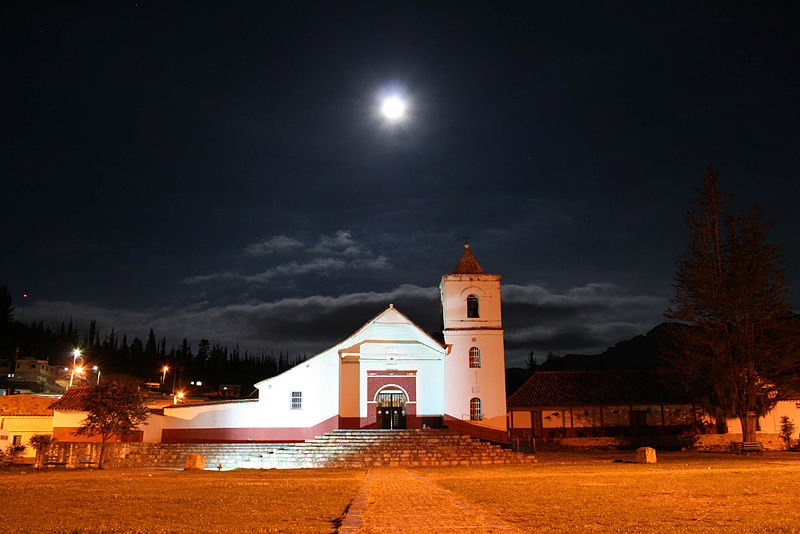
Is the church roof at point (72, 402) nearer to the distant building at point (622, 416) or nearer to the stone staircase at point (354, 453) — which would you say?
the stone staircase at point (354, 453)

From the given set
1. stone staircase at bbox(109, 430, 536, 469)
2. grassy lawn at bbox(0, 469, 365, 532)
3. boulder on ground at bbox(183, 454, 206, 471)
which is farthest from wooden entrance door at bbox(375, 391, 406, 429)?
grassy lawn at bbox(0, 469, 365, 532)

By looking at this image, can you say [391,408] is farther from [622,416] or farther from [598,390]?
[622,416]

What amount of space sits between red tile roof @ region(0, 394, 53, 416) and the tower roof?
2837 cm

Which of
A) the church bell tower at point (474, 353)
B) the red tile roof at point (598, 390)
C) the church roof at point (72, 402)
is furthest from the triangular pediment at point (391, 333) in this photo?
the church roof at point (72, 402)

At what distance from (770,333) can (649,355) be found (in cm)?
10785

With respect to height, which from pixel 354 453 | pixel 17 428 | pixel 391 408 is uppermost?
pixel 391 408

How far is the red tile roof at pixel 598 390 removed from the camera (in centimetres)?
3700

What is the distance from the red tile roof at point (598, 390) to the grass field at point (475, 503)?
19.9 metres

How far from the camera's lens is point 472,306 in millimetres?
34750

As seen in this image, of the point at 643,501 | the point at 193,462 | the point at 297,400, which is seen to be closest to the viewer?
the point at 643,501

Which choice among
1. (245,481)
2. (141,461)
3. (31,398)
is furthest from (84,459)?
(31,398)

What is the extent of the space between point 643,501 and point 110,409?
24.1m

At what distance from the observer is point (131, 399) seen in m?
28.0

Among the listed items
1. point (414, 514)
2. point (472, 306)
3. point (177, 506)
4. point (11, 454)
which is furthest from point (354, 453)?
point (11, 454)
